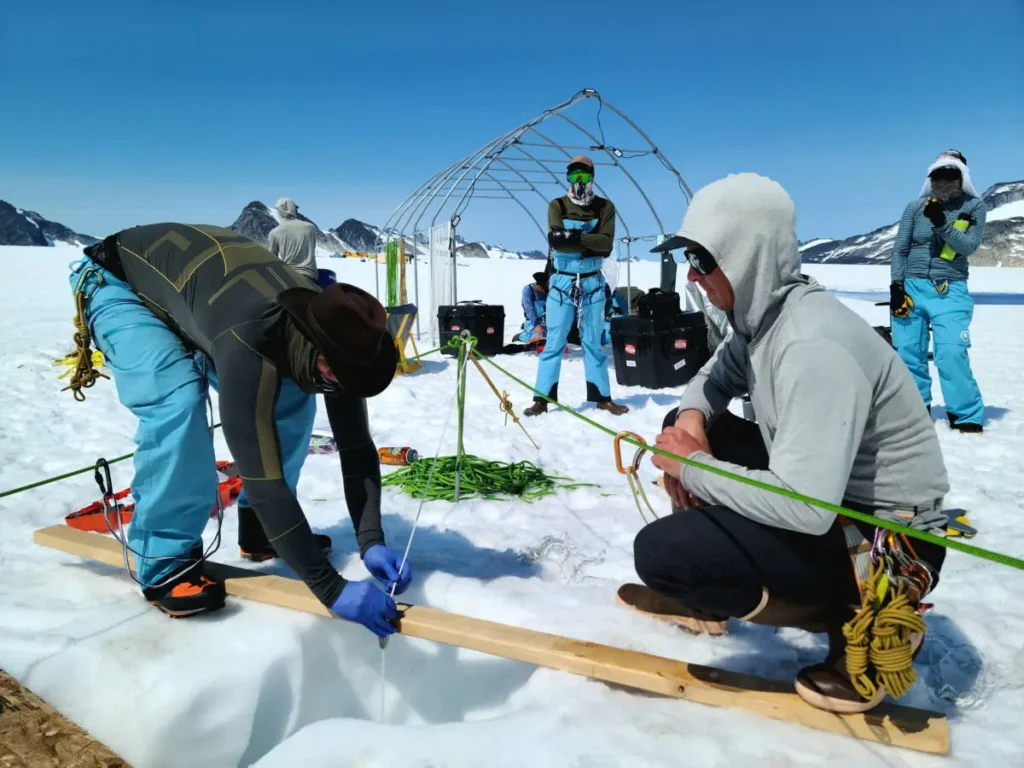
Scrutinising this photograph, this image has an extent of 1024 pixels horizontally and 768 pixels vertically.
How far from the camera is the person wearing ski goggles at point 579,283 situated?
5.40 meters

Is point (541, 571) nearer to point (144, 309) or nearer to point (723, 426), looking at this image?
point (723, 426)

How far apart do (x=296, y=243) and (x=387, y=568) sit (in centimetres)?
523

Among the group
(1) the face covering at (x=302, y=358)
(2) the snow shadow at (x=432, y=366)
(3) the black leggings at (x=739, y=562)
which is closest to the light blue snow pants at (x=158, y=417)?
(1) the face covering at (x=302, y=358)

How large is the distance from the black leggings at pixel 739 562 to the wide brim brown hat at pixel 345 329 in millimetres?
844

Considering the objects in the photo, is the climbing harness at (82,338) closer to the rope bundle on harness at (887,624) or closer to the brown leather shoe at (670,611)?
the brown leather shoe at (670,611)

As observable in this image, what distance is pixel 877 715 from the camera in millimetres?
1657

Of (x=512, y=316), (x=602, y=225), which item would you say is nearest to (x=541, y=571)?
(x=602, y=225)

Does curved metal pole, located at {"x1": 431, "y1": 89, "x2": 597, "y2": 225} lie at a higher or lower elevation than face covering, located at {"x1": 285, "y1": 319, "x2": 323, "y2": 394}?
higher

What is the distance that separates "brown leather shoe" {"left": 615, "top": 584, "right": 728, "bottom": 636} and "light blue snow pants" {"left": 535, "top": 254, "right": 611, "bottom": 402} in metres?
3.15

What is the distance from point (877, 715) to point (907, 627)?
0.27 metres

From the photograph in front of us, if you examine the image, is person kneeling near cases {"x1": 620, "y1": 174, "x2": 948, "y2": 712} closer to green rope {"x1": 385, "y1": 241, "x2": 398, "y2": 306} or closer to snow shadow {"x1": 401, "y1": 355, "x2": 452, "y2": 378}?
snow shadow {"x1": 401, "y1": 355, "x2": 452, "y2": 378}

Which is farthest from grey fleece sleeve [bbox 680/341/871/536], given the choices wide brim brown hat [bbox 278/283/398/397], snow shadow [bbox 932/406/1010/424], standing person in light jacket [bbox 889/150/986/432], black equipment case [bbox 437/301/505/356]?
black equipment case [bbox 437/301/505/356]

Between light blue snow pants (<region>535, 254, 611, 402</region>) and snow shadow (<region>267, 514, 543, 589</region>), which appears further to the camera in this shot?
light blue snow pants (<region>535, 254, 611, 402</region>)

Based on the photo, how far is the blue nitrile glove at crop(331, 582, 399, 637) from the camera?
1959mm
